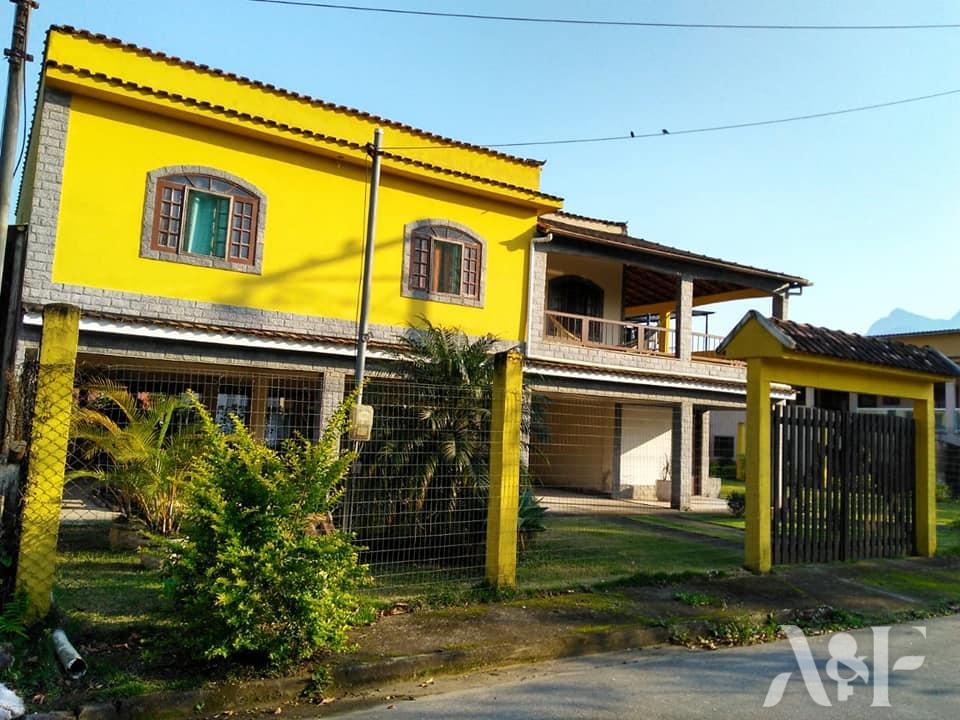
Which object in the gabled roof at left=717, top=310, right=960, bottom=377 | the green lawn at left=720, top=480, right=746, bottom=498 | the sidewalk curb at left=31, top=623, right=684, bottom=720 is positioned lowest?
the sidewalk curb at left=31, top=623, right=684, bottom=720

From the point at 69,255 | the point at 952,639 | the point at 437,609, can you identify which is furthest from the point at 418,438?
the point at 69,255

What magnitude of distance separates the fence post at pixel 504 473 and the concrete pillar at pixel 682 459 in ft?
34.5

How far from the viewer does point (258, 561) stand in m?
4.58

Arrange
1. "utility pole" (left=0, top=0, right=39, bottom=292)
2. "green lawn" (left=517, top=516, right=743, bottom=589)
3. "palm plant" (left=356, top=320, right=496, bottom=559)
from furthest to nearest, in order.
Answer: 1. "green lawn" (left=517, top=516, right=743, bottom=589)
2. "palm plant" (left=356, top=320, right=496, bottom=559)
3. "utility pole" (left=0, top=0, right=39, bottom=292)

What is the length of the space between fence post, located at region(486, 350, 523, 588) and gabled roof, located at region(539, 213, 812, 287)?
8.55m

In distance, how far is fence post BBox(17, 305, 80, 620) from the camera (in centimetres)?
497

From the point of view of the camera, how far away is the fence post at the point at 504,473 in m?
6.76

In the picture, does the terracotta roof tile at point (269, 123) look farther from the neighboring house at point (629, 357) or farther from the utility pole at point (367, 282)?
the neighboring house at point (629, 357)

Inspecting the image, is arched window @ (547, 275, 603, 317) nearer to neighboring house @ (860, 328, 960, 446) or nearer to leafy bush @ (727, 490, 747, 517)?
leafy bush @ (727, 490, 747, 517)

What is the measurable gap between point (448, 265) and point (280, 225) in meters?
3.23

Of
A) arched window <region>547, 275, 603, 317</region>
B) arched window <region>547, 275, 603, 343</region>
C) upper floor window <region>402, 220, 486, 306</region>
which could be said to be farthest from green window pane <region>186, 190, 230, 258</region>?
arched window <region>547, 275, 603, 317</region>

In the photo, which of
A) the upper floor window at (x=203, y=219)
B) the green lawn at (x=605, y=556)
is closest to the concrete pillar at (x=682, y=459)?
the green lawn at (x=605, y=556)

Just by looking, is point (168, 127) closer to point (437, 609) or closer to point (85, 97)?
point (85, 97)

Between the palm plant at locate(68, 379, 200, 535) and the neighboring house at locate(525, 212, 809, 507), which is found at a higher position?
the neighboring house at locate(525, 212, 809, 507)
